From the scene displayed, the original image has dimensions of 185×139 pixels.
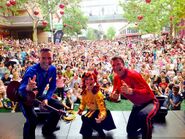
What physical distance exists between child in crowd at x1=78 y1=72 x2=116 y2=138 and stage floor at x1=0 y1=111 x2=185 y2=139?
136 mm

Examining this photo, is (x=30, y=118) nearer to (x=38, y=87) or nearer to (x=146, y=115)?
(x=38, y=87)

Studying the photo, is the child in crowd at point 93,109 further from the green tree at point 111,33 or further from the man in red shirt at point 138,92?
the green tree at point 111,33

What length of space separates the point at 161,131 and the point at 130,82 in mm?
1160

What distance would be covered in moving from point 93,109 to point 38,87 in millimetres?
826

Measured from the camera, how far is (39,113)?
4801mm

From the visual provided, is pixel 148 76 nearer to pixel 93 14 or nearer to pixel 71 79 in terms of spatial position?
pixel 71 79

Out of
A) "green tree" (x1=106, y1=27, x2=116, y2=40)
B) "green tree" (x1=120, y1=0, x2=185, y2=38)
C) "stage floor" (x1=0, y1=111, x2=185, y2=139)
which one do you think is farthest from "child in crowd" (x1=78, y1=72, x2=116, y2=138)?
"green tree" (x1=106, y1=27, x2=116, y2=40)

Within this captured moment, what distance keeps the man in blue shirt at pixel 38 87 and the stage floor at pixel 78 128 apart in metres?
0.33

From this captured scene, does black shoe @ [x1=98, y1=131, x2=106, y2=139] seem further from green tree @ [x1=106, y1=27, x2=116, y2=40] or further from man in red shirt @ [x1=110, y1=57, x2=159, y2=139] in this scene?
green tree @ [x1=106, y1=27, x2=116, y2=40]

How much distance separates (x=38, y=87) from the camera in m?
4.02

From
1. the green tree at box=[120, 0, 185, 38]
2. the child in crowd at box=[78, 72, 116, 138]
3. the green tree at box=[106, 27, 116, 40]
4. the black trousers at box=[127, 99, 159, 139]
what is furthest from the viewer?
the green tree at box=[106, 27, 116, 40]

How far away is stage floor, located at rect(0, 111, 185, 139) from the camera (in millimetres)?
4259

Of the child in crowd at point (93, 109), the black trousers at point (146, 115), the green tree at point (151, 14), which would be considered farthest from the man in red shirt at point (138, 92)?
the green tree at point (151, 14)

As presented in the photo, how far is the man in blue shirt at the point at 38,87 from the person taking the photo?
12.1 ft
